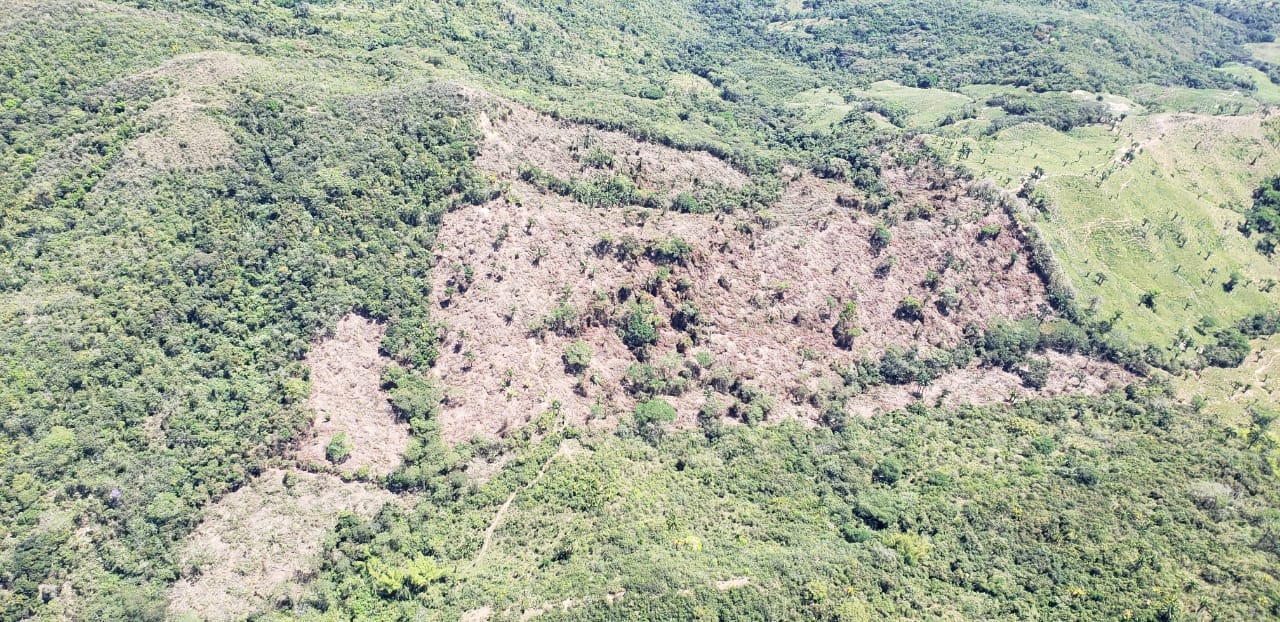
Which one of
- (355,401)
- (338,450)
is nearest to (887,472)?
(338,450)

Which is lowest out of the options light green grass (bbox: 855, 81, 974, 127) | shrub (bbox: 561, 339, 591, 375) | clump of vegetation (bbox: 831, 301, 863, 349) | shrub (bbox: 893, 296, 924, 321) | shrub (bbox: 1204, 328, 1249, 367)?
shrub (bbox: 561, 339, 591, 375)

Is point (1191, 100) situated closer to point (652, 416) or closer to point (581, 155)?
→ point (581, 155)

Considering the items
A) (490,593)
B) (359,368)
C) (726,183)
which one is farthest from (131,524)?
(726,183)

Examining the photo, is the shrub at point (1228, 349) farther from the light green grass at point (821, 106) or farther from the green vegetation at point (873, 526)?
the light green grass at point (821, 106)

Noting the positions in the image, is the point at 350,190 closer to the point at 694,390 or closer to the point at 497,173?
the point at 497,173

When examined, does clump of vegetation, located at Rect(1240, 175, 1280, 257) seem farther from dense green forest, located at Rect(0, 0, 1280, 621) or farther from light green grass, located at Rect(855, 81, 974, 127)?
light green grass, located at Rect(855, 81, 974, 127)

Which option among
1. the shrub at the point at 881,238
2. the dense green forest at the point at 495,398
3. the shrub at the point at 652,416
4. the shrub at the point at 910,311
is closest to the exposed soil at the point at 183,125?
the dense green forest at the point at 495,398


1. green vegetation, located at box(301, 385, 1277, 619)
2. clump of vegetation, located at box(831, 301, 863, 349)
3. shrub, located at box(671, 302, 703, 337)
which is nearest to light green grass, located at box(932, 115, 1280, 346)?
green vegetation, located at box(301, 385, 1277, 619)
